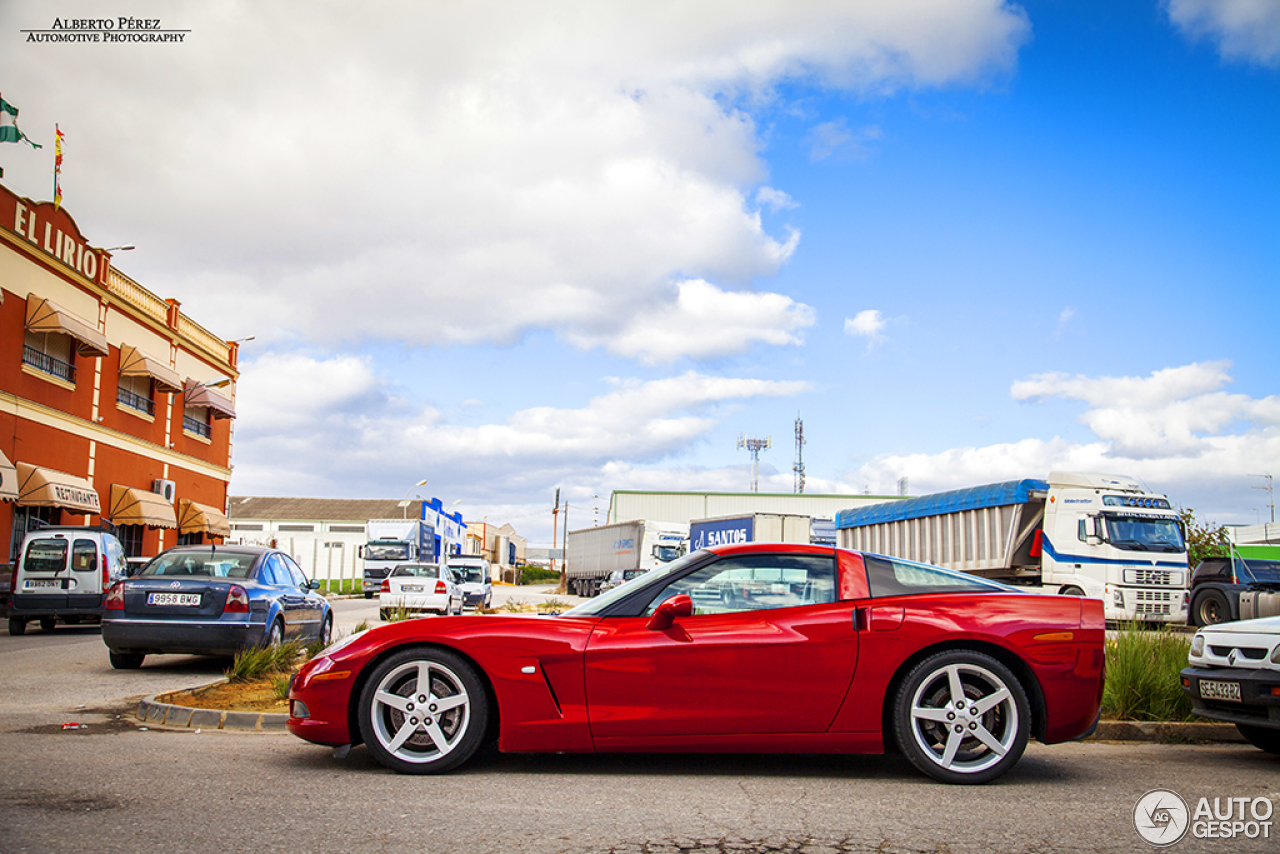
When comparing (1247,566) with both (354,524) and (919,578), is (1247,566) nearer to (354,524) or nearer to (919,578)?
(919,578)

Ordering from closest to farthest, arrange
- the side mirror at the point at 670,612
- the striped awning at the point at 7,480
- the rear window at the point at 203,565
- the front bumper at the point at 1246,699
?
1. the side mirror at the point at 670,612
2. the front bumper at the point at 1246,699
3. the rear window at the point at 203,565
4. the striped awning at the point at 7,480

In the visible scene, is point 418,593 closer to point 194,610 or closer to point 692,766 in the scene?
point 194,610

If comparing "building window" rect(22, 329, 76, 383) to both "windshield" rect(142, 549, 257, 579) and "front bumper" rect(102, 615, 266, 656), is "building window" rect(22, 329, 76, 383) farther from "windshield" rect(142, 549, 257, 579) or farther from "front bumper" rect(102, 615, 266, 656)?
"front bumper" rect(102, 615, 266, 656)

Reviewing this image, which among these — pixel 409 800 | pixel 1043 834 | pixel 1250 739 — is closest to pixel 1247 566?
pixel 1250 739

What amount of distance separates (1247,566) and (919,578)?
17808 millimetres

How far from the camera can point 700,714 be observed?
5332 mm

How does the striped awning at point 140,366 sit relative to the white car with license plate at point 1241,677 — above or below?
above

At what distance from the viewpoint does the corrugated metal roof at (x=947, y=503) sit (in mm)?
21125

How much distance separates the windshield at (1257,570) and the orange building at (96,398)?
82.3ft

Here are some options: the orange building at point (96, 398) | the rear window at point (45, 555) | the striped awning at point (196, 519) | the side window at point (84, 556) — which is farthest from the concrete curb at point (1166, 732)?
the striped awning at point (196, 519)

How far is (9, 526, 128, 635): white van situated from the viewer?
17.4 meters

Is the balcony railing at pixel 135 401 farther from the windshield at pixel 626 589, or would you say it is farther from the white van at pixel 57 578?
the windshield at pixel 626 589

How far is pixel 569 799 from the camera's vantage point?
16.0 ft

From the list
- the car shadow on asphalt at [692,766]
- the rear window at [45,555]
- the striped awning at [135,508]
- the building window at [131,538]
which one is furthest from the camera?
the building window at [131,538]
